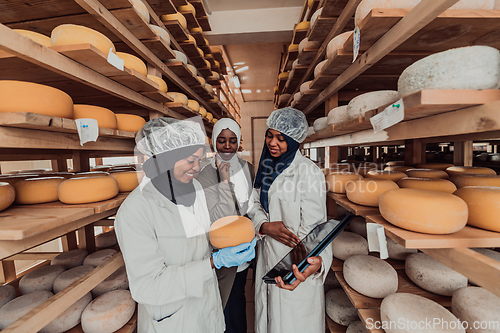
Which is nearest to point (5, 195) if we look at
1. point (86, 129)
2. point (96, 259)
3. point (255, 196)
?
point (86, 129)

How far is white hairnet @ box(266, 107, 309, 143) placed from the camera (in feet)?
5.24

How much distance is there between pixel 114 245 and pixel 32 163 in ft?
14.2

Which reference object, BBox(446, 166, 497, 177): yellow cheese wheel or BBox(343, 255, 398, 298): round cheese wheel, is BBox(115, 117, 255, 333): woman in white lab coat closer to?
BBox(343, 255, 398, 298): round cheese wheel

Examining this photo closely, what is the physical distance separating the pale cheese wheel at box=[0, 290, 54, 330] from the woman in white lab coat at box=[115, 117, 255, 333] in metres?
0.58

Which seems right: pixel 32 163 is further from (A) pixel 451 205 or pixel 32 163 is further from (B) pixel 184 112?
(A) pixel 451 205

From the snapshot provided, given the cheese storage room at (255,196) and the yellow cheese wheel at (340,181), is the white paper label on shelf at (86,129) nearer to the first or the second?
the cheese storage room at (255,196)

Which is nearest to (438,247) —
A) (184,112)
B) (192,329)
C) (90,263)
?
(192,329)

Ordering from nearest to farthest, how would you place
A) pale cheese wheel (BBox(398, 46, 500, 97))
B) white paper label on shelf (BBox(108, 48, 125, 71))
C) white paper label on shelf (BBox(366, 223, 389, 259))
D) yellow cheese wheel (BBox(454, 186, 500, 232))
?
1. pale cheese wheel (BBox(398, 46, 500, 97))
2. yellow cheese wheel (BBox(454, 186, 500, 232))
3. white paper label on shelf (BBox(366, 223, 389, 259))
4. white paper label on shelf (BBox(108, 48, 125, 71))

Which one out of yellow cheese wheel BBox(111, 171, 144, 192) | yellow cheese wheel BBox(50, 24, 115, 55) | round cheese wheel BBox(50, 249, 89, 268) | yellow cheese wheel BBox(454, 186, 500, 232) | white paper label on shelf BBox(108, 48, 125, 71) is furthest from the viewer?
round cheese wheel BBox(50, 249, 89, 268)

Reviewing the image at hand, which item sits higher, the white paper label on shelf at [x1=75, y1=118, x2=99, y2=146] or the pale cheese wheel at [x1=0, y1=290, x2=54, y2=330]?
the white paper label on shelf at [x1=75, y1=118, x2=99, y2=146]

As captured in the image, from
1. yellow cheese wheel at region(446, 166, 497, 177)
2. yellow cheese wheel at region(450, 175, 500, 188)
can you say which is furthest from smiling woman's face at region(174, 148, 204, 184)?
yellow cheese wheel at region(446, 166, 497, 177)

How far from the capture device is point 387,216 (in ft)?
2.99

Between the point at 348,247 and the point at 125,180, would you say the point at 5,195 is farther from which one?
the point at 348,247

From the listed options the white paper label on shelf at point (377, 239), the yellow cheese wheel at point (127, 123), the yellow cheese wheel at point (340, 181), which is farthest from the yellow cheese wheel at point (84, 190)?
the yellow cheese wheel at point (340, 181)
